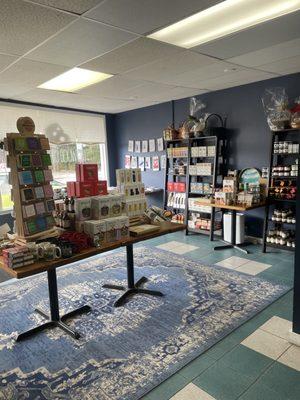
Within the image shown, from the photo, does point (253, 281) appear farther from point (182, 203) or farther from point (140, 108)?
point (140, 108)

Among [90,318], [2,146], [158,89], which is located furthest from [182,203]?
[2,146]

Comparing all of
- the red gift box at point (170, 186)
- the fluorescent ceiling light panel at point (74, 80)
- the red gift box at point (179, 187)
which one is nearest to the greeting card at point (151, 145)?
the red gift box at point (170, 186)

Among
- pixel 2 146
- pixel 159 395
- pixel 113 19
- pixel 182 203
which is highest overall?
pixel 113 19

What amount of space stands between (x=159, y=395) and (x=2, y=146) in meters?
2.21

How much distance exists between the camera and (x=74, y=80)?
4.20 m

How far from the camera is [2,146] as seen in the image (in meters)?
2.52

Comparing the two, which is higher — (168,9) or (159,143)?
(168,9)

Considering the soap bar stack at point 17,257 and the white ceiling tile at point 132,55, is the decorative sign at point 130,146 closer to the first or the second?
the white ceiling tile at point 132,55

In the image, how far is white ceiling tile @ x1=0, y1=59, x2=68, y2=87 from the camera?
3.32m

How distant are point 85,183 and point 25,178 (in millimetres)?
542

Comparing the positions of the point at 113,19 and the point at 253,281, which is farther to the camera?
the point at 253,281

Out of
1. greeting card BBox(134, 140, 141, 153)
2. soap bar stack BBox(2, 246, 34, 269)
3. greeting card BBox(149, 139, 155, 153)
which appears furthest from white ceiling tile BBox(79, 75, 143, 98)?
soap bar stack BBox(2, 246, 34, 269)

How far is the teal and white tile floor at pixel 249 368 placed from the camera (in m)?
1.88

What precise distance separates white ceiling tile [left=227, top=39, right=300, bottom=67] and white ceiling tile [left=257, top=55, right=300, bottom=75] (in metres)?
0.13
